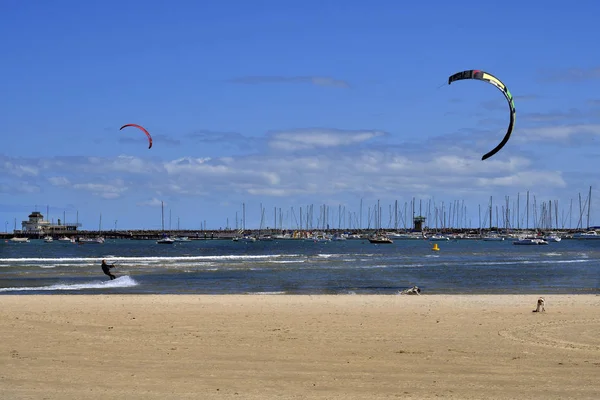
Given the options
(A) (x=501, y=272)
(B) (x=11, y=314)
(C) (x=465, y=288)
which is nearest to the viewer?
(B) (x=11, y=314)

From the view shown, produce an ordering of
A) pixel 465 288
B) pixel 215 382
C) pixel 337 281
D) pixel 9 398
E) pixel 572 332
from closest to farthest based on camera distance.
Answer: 1. pixel 9 398
2. pixel 215 382
3. pixel 572 332
4. pixel 465 288
5. pixel 337 281

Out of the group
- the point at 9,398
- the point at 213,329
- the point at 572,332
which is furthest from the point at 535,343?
the point at 9,398

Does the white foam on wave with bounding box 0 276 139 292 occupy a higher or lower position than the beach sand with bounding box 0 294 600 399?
lower

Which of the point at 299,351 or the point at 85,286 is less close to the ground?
the point at 299,351

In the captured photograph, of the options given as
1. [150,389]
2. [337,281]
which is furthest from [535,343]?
[337,281]

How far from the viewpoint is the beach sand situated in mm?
11906

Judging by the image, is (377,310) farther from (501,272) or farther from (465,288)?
(501,272)

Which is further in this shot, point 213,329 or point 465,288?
point 465,288

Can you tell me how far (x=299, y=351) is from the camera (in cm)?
1485

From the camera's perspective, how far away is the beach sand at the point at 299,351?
1191 centimetres

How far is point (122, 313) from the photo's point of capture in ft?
68.9

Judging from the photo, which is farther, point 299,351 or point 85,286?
point 85,286

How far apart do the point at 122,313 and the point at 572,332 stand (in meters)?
10.3

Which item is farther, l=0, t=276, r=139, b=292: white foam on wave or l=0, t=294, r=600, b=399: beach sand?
l=0, t=276, r=139, b=292: white foam on wave
